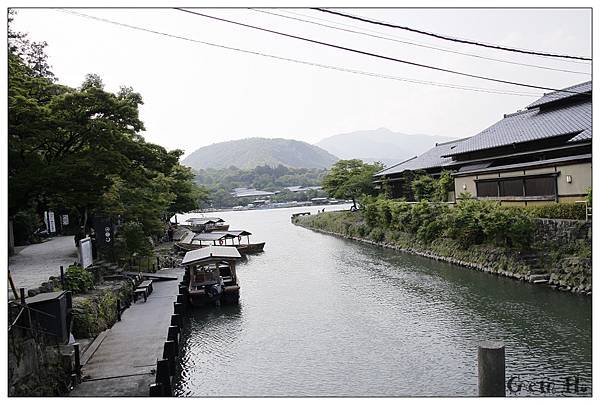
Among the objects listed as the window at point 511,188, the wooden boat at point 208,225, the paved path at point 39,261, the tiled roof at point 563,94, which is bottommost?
the wooden boat at point 208,225

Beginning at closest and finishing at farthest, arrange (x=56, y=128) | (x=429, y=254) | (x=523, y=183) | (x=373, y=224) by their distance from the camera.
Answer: (x=56, y=128), (x=523, y=183), (x=429, y=254), (x=373, y=224)

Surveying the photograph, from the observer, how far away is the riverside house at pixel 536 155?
13.2 metres

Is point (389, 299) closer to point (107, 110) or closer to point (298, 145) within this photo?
point (107, 110)

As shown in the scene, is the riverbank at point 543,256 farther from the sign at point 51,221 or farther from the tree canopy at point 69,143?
the sign at point 51,221

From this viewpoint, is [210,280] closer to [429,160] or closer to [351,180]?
[429,160]

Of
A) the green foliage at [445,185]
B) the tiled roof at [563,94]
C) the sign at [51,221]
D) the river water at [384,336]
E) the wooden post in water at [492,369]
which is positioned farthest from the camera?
the green foliage at [445,185]

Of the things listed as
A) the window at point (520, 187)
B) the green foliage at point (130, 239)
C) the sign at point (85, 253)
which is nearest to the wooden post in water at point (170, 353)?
the sign at point (85, 253)

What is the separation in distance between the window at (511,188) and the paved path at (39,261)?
13647 millimetres

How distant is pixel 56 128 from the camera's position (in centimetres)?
1109

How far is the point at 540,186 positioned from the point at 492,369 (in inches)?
378

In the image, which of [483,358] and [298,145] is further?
[298,145]

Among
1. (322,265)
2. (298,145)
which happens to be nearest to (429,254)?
(322,265)

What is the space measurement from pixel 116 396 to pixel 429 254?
17.1m

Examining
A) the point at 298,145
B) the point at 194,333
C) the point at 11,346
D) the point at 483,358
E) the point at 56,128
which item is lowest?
the point at 194,333
